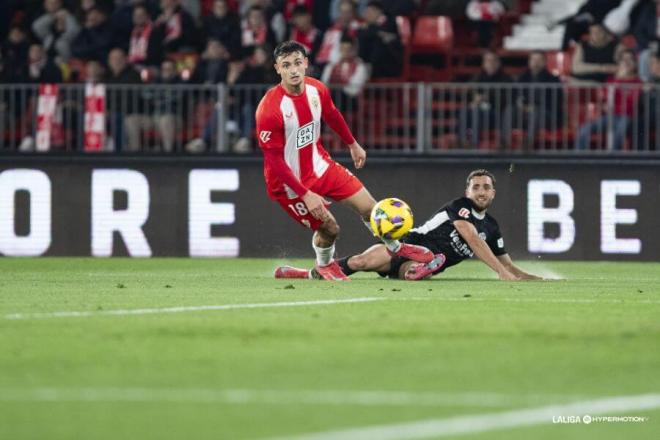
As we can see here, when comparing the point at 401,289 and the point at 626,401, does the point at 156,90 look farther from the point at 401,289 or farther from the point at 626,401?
the point at 626,401

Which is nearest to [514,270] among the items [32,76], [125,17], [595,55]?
[595,55]

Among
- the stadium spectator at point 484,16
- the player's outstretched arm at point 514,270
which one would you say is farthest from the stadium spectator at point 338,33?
the player's outstretched arm at point 514,270

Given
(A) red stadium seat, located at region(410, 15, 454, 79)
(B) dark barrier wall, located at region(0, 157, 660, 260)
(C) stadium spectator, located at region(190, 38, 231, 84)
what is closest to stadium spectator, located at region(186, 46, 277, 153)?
(B) dark barrier wall, located at region(0, 157, 660, 260)

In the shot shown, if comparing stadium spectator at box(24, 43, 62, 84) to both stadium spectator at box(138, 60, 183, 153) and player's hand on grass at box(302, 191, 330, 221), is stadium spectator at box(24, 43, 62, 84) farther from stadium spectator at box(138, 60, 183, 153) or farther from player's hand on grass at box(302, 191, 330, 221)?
player's hand on grass at box(302, 191, 330, 221)

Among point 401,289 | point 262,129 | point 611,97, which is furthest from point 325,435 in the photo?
point 611,97

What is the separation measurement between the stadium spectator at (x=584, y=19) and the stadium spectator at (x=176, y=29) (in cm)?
524

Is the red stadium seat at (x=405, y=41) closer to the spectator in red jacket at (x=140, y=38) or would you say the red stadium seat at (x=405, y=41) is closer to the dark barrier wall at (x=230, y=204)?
the dark barrier wall at (x=230, y=204)

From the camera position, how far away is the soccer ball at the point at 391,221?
13.7 meters

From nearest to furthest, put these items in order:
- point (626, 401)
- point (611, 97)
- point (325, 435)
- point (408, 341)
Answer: point (325, 435)
point (626, 401)
point (408, 341)
point (611, 97)

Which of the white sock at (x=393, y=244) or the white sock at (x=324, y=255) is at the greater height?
the white sock at (x=393, y=244)

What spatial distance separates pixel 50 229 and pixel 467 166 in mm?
5225

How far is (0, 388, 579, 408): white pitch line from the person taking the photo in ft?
19.8

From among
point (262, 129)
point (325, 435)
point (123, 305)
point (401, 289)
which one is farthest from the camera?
point (262, 129)

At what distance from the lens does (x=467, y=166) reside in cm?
1966
